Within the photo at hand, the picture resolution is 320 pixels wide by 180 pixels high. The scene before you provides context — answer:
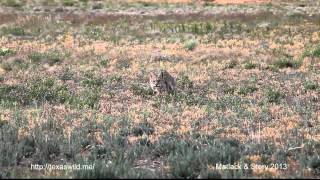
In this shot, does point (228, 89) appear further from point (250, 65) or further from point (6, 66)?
point (6, 66)

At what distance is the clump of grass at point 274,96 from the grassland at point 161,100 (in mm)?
37

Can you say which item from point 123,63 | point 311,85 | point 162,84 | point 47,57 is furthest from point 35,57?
point 311,85

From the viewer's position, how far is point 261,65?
18828 mm

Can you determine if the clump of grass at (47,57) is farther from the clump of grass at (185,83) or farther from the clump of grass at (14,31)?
the clump of grass at (14,31)

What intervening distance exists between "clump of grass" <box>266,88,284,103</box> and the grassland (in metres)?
0.04

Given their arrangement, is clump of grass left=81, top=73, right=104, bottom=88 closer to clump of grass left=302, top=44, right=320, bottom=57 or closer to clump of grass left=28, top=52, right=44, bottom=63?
clump of grass left=28, top=52, right=44, bottom=63

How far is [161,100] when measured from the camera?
13.6 m

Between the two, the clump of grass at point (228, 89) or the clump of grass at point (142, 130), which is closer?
the clump of grass at point (142, 130)

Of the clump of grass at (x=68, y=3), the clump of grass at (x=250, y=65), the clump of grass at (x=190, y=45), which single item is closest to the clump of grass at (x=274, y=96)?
the clump of grass at (x=250, y=65)

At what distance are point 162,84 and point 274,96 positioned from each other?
3043 mm

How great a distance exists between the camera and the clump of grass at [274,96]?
43.6 feet

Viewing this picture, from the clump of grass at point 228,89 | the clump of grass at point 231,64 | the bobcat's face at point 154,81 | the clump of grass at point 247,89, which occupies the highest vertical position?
the bobcat's face at point 154,81

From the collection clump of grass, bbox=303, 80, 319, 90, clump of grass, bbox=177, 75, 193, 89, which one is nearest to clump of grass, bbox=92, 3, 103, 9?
clump of grass, bbox=177, 75, 193, 89

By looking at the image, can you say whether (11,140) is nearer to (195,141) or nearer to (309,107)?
(195,141)
